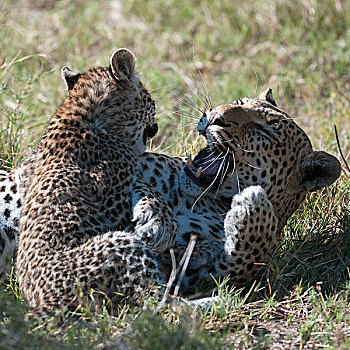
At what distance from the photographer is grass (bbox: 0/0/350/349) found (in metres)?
5.03

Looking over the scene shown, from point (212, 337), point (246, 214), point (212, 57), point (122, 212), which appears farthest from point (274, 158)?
point (212, 57)

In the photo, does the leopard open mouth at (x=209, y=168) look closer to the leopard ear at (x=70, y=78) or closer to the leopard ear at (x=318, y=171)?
the leopard ear at (x=318, y=171)

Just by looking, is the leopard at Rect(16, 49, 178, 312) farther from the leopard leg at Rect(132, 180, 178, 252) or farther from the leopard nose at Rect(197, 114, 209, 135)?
the leopard nose at Rect(197, 114, 209, 135)

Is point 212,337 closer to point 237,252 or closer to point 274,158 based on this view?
point 237,252

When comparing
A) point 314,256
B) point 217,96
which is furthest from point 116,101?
point 217,96

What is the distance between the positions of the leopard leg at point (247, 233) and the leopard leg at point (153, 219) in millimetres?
487

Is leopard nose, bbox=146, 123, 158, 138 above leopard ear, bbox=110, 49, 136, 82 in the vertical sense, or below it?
below

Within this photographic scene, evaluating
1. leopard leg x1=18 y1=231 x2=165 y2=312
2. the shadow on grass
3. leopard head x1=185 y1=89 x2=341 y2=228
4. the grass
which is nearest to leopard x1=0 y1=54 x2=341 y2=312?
leopard head x1=185 y1=89 x2=341 y2=228

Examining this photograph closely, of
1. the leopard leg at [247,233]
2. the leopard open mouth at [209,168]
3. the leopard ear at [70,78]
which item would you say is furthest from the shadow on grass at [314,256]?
the leopard ear at [70,78]

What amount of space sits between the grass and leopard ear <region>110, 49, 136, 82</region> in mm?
1290

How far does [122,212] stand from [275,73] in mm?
5929

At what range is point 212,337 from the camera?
5.09 meters

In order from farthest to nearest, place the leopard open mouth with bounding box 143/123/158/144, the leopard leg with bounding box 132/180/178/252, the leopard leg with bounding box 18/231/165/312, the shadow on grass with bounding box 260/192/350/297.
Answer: the leopard open mouth with bounding box 143/123/158/144
the shadow on grass with bounding box 260/192/350/297
the leopard leg with bounding box 132/180/178/252
the leopard leg with bounding box 18/231/165/312

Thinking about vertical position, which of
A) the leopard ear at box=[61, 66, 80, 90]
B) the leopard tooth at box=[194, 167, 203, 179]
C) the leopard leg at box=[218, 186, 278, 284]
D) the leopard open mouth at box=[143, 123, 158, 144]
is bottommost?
the leopard leg at box=[218, 186, 278, 284]
